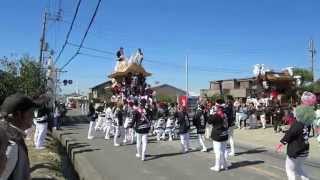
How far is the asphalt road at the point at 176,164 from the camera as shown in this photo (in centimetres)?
1321

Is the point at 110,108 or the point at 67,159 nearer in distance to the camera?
the point at 67,159

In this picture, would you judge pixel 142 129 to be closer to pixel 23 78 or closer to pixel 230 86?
pixel 23 78

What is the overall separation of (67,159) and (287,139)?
1027 centimetres

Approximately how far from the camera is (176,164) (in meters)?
15.4

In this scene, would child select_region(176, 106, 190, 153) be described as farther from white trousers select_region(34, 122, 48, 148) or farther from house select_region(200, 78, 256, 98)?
house select_region(200, 78, 256, 98)

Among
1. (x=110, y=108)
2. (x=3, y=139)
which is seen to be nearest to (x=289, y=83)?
(x=110, y=108)

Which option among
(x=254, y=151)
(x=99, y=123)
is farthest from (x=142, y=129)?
(x=99, y=123)

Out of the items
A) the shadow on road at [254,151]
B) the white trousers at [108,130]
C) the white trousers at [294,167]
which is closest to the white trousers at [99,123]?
the white trousers at [108,130]

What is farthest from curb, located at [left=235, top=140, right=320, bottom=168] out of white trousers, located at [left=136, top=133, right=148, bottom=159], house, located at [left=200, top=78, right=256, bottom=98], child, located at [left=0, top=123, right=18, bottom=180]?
house, located at [left=200, top=78, right=256, bottom=98]

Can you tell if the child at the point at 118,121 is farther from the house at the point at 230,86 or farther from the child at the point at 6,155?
the house at the point at 230,86

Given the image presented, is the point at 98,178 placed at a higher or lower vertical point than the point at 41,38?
lower

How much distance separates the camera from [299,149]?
31.7 feet

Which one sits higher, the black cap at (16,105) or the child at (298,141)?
the black cap at (16,105)

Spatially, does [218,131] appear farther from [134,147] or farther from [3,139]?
[3,139]
